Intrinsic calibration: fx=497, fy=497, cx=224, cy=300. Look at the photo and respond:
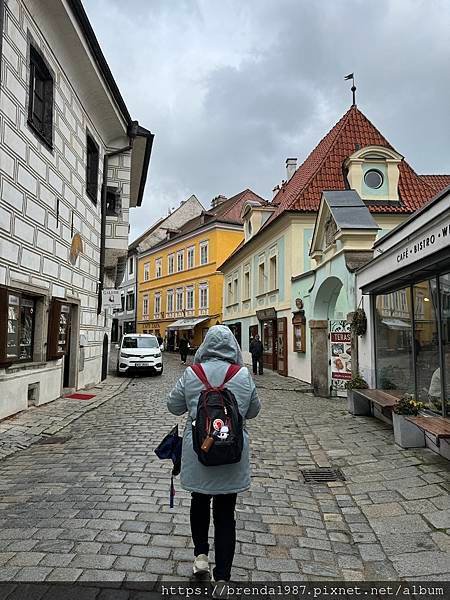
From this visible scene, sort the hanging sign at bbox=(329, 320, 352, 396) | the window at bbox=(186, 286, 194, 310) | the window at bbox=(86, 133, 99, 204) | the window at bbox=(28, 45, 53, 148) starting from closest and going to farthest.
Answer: the window at bbox=(28, 45, 53, 148) → the hanging sign at bbox=(329, 320, 352, 396) → the window at bbox=(86, 133, 99, 204) → the window at bbox=(186, 286, 194, 310)

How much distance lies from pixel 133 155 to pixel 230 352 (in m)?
15.9

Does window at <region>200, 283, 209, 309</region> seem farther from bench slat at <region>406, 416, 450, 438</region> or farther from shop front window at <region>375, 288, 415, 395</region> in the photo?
bench slat at <region>406, 416, 450, 438</region>

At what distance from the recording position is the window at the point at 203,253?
38.0 meters

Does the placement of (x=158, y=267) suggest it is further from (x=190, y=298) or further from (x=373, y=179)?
(x=373, y=179)

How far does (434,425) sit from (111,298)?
36.0ft

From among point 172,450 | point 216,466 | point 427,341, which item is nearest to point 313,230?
point 427,341

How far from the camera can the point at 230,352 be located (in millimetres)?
3410

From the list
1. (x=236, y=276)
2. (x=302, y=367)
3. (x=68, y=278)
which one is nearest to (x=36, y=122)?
(x=68, y=278)

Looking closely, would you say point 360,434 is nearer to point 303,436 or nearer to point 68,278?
point 303,436

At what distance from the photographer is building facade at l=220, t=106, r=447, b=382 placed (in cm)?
1578

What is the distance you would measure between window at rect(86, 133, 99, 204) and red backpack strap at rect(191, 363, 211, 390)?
38.0 ft

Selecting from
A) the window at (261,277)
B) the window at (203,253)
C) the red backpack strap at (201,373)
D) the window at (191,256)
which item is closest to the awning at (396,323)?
the red backpack strap at (201,373)

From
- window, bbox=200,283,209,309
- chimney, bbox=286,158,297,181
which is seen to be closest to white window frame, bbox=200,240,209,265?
window, bbox=200,283,209,309

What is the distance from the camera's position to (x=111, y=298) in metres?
15.0
